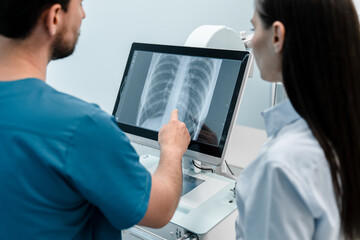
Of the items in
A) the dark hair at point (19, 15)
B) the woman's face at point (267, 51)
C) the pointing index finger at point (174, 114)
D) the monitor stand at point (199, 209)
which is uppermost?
the woman's face at point (267, 51)

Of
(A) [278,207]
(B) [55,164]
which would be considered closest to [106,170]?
(B) [55,164]

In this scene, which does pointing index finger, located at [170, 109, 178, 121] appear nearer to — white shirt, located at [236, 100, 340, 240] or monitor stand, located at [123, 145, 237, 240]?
monitor stand, located at [123, 145, 237, 240]

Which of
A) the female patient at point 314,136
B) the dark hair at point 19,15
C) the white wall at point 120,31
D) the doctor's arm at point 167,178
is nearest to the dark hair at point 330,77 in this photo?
the female patient at point 314,136

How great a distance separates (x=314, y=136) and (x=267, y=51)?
18cm

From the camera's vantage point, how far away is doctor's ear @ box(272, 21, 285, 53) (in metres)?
0.59

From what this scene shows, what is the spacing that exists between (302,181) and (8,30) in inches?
23.9

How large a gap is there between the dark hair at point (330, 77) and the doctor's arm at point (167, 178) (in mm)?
331

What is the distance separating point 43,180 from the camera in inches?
25.2

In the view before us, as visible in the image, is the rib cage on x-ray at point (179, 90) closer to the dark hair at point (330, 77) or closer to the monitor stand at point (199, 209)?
the monitor stand at point (199, 209)

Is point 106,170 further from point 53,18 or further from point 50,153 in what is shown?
point 53,18

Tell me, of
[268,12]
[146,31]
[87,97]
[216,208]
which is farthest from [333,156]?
[87,97]

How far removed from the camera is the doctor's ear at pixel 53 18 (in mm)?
693

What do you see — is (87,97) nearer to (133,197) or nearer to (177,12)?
(177,12)

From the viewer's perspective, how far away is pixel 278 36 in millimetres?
603
